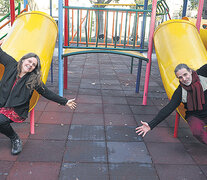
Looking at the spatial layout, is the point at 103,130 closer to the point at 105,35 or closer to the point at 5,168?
the point at 5,168

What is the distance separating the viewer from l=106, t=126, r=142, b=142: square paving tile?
315 centimetres

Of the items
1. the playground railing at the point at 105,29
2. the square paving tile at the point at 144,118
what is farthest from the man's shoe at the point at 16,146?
the playground railing at the point at 105,29

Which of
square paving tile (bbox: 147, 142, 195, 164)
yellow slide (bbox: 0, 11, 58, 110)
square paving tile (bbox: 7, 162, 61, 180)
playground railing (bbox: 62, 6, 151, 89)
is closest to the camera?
square paving tile (bbox: 7, 162, 61, 180)

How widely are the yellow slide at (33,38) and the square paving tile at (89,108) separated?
1069 mm

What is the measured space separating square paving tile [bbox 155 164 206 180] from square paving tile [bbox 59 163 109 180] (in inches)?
23.6

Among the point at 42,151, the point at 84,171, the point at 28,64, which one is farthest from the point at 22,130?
the point at 84,171

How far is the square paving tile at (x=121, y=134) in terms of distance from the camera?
315 centimetres

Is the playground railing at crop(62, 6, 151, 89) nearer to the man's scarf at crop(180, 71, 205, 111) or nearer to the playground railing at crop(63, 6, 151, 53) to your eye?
the playground railing at crop(63, 6, 151, 53)

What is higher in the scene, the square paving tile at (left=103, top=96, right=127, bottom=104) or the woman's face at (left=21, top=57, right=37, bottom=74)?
the woman's face at (left=21, top=57, right=37, bottom=74)

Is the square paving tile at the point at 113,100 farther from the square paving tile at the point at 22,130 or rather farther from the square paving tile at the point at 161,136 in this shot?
the square paving tile at the point at 22,130

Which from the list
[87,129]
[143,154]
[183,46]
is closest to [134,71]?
[183,46]

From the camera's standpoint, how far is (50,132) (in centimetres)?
323

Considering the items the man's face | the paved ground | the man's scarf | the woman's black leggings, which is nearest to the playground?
the paved ground

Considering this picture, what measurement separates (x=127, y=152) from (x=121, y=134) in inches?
19.8
